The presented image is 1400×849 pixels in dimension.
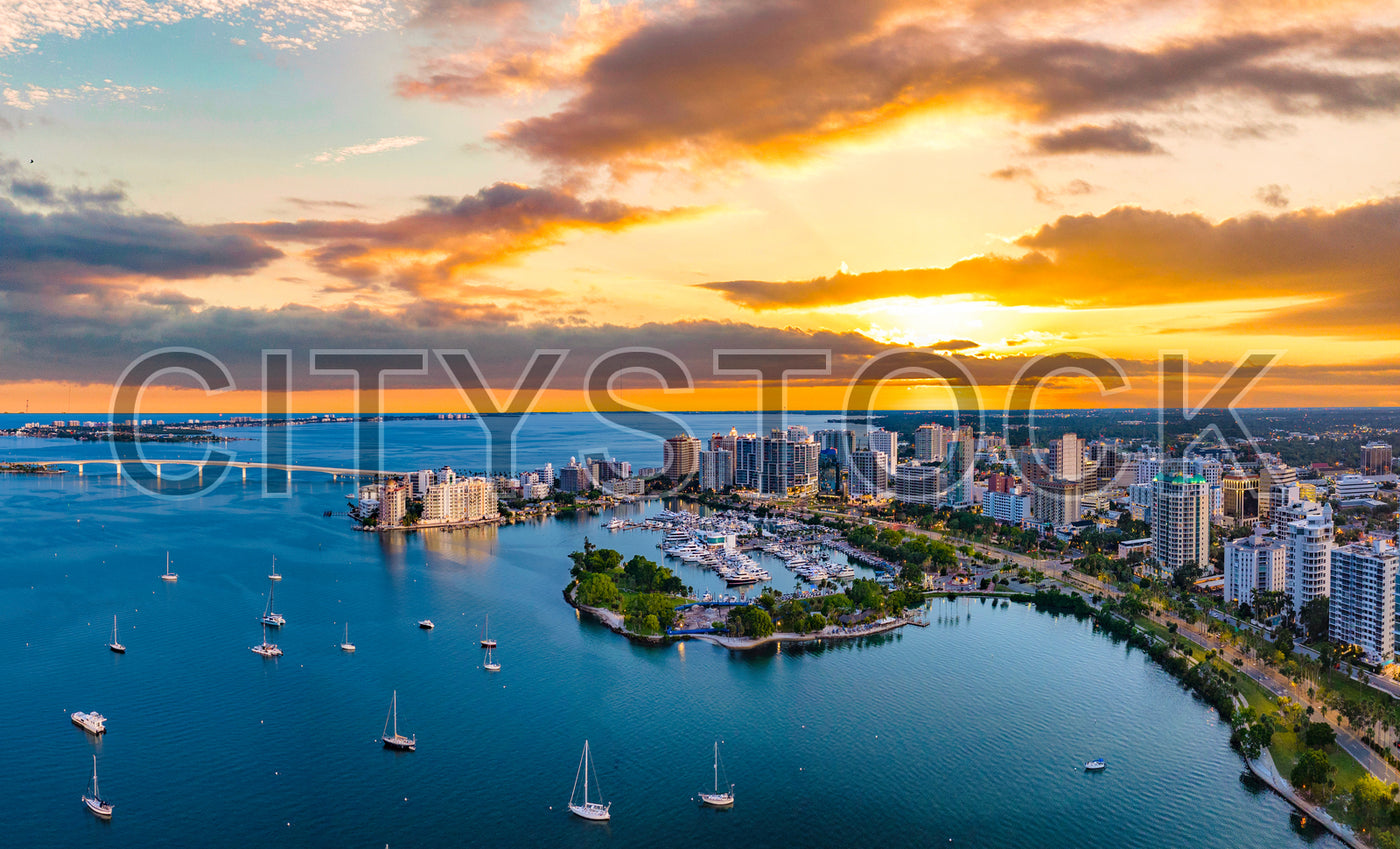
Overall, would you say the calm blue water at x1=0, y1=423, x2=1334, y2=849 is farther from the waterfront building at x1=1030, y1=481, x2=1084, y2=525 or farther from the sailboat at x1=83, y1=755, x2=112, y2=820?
the waterfront building at x1=1030, y1=481, x2=1084, y2=525

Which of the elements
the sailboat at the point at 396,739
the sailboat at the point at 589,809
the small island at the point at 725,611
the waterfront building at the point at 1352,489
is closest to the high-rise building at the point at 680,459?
the small island at the point at 725,611

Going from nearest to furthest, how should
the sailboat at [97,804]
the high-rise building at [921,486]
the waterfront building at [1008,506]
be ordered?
1. the sailboat at [97,804]
2. the waterfront building at [1008,506]
3. the high-rise building at [921,486]

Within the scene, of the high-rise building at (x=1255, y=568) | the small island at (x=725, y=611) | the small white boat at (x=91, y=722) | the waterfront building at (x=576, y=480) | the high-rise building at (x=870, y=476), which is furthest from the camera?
the waterfront building at (x=576, y=480)

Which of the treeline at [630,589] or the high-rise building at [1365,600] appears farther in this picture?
the treeline at [630,589]

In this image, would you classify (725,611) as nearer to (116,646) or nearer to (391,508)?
(116,646)

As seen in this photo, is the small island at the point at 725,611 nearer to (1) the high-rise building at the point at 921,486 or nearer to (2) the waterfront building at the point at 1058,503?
(2) the waterfront building at the point at 1058,503

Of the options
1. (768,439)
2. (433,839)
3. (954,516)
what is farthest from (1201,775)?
(768,439)

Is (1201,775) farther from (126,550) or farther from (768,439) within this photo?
(768,439)
